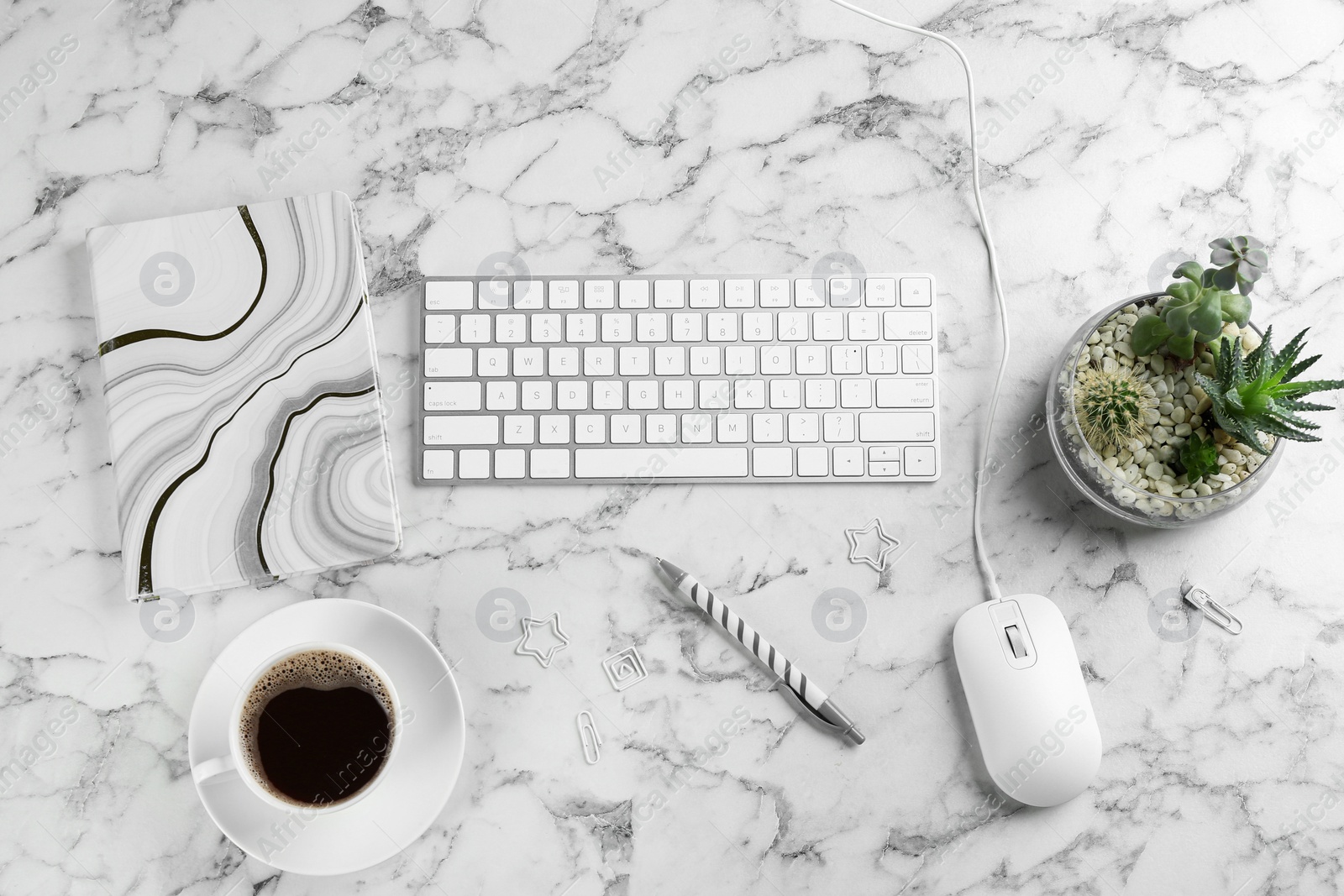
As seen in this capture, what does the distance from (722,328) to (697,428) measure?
0.12 metres

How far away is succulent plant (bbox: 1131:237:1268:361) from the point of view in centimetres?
71

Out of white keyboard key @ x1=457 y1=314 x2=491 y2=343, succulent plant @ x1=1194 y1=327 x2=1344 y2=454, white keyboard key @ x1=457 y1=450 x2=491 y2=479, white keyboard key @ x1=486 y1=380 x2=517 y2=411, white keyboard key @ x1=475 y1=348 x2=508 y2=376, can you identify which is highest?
succulent plant @ x1=1194 y1=327 x2=1344 y2=454

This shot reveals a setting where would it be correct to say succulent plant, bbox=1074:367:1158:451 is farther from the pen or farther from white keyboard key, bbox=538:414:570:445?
white keyboard key, bbox=538:414:570:445

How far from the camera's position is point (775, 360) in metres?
0.91

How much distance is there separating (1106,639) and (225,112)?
1.17m

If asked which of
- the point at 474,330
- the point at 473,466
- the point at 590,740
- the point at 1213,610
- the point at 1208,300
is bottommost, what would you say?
the point at 590,740

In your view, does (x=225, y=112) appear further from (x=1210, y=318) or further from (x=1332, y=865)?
(x=1332, y=865)

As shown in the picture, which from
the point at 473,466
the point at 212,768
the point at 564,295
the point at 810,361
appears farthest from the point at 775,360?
the point at 212,768

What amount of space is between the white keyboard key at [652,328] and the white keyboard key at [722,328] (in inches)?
1.9

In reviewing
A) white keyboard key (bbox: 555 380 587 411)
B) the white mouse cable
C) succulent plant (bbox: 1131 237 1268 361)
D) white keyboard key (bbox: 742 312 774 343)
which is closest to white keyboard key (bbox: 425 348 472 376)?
white keyboard key (bbox: 555 380 587 411)

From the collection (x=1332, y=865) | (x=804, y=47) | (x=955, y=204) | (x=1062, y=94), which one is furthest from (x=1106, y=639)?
(x=804, y=47)

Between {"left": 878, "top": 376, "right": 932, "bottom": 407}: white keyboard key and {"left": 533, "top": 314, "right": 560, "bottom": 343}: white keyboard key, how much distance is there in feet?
1.19

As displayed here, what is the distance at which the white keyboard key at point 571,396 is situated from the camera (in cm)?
90

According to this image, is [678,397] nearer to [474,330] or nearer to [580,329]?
[580,329]
